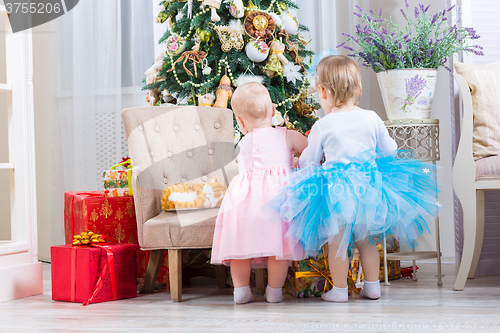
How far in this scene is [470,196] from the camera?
8.21 feet

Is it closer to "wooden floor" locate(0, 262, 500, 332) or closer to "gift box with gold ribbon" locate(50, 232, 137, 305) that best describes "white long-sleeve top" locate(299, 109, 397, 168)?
"wooden floor" locate(0, 262, 500, 332)

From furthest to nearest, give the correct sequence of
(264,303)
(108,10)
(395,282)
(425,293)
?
(108,10)
(395,282)
(425,293)
(264,303)

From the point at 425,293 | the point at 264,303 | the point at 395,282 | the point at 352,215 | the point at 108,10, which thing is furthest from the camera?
the point at 108,10

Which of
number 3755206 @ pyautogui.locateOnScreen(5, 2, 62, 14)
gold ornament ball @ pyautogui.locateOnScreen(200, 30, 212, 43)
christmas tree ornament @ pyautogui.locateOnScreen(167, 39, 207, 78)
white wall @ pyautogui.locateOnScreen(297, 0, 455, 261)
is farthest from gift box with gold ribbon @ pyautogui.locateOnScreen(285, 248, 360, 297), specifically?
number 3755206 @ pyautogui.locateOnScreen(5, 2, 62, 14)

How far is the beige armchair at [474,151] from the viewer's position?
2.48 m

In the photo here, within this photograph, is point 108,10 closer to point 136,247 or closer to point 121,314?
point 136,247

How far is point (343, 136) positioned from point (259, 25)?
3.05 ft

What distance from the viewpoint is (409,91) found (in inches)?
107

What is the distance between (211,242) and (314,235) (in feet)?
1.39

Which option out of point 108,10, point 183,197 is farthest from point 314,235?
point 108,10

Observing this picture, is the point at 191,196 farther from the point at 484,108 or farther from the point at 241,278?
the point at 484,108

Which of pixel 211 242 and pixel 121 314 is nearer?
pixel 121 314

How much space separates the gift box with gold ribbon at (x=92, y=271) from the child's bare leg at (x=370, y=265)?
36.5 inches

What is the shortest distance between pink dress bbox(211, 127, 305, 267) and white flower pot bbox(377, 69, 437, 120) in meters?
0.63
